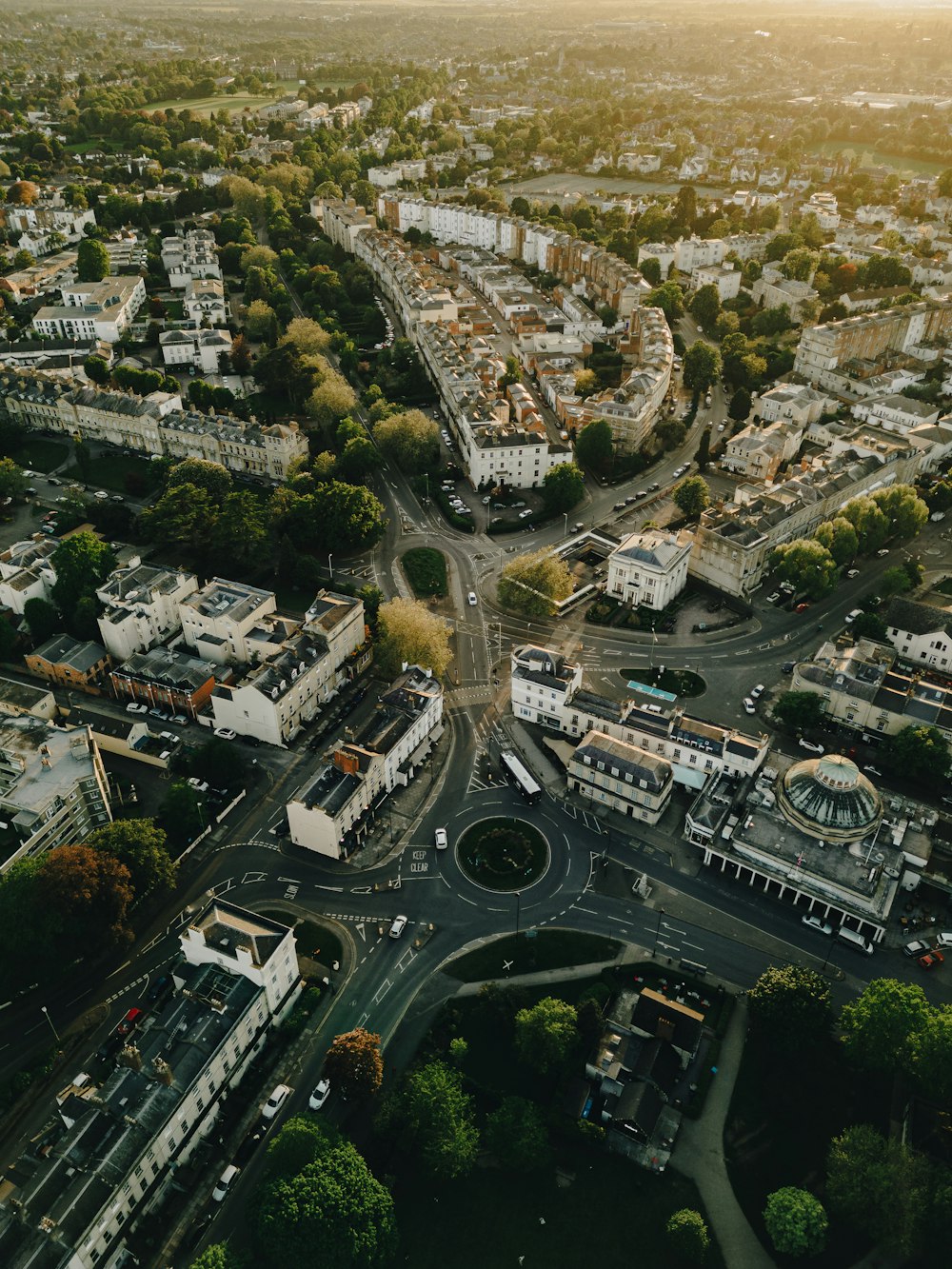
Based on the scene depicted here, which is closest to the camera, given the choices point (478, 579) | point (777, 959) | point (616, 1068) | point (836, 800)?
point (616, 1068)

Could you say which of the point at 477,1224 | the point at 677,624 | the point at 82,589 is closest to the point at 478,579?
the point at 677,624

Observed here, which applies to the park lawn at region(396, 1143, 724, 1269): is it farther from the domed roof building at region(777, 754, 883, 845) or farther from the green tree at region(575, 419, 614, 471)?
the green tree at region(575, 419, 614, 471)

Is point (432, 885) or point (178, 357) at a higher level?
point (178, 357)

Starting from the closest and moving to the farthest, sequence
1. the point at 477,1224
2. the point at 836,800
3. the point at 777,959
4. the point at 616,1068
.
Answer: the point at 477,1224 < the point at 616,1068 < the point at 777,959 < the point at 836,800

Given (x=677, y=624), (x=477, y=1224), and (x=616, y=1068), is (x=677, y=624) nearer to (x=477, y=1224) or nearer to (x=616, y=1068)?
(x=616, y=1068)

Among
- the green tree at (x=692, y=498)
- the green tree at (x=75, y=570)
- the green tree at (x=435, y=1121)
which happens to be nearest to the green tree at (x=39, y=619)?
the green tree at (x=75, y=570)

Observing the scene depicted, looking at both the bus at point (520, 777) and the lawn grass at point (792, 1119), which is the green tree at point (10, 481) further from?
the lawn grass at point (792, 1119)
